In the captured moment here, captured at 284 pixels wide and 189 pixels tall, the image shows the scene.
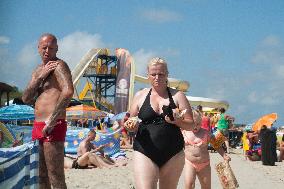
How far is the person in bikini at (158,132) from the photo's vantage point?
175 inches

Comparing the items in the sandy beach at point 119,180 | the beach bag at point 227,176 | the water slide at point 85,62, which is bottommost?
the sandy beach at point 119,180

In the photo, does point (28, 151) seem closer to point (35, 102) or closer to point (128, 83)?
point (35, 102)

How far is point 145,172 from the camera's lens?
14.5 feet

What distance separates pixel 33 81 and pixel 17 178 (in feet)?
3.38

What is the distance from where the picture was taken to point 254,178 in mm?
11602

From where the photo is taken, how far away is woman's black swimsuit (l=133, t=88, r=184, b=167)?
4.45 m

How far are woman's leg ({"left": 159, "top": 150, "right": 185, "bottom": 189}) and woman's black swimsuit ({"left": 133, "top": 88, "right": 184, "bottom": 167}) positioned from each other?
0.13 ft

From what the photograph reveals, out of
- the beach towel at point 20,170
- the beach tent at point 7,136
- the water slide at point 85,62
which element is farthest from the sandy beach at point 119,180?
the water slide at point 85,62

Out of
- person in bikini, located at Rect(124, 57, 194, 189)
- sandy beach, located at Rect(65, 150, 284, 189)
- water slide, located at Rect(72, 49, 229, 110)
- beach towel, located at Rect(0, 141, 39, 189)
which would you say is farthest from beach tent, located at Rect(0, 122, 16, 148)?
water slide, located at Rect(72, 49, 229, 110)

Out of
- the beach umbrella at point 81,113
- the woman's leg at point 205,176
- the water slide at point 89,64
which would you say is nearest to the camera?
the woman's leg at point 205,176

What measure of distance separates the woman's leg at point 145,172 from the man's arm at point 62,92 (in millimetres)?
805

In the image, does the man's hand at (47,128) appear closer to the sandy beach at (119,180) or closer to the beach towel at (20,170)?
the beach towel at (20,170)

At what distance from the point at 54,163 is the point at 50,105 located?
0.52m

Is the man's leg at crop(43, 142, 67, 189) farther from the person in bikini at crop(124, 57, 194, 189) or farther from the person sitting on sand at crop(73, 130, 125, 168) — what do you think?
the person sitting on sand at crop(73, 130, 125, 168)
